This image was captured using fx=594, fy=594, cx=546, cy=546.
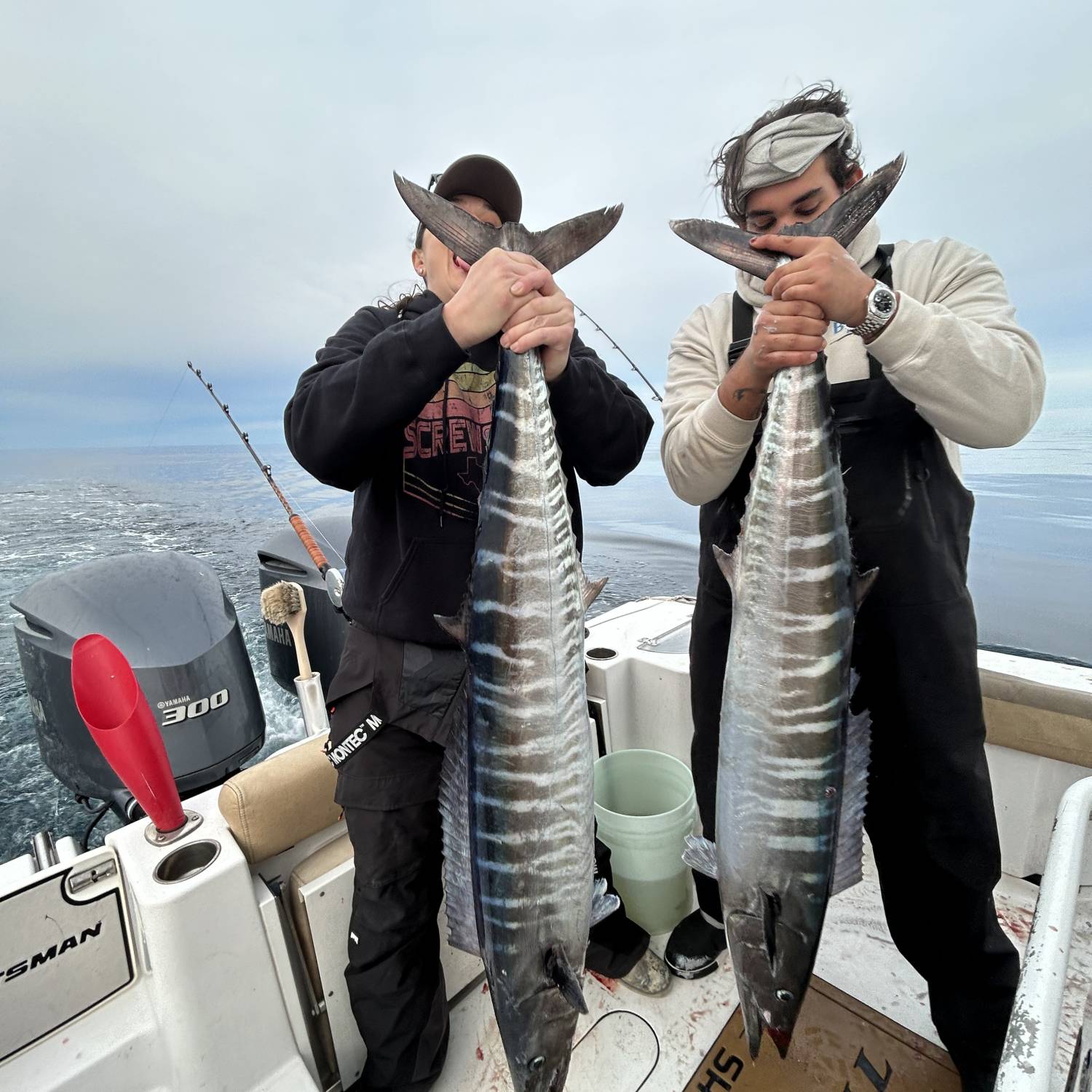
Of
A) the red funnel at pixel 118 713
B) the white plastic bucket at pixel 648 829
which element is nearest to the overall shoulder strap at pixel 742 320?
the white plastic bucket at pixel 648 829

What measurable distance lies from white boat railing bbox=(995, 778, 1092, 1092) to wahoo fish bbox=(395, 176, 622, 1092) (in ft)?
2.16

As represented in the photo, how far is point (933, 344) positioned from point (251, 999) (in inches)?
96.8

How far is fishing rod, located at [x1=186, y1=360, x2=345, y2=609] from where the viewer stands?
3.78 metres

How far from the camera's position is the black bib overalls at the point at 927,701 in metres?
1.50

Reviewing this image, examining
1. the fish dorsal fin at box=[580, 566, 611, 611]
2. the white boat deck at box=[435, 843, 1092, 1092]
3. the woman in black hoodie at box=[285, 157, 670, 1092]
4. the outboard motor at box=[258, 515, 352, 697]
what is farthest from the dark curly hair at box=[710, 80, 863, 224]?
the outboard motor at box=[258, 515, 352, 697]

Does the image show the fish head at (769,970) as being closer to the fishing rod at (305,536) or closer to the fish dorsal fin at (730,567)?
the fish dorsal fin at (730,567)

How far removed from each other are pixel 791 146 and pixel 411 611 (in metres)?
1.49

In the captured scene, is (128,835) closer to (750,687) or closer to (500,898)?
(500,898)

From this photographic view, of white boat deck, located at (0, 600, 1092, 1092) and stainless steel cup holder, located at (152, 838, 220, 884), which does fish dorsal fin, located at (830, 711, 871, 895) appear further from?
stainless steel cup holder, located at (152, 838, 220, 884)

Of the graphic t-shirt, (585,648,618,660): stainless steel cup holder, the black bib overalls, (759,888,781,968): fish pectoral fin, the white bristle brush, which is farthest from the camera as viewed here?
the white bristle brush

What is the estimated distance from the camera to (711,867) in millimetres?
1370

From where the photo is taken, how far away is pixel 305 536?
14.1ft

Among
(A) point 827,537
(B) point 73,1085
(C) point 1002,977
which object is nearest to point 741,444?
(A) point 827,537

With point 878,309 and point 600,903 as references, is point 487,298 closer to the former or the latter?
point 878,309
